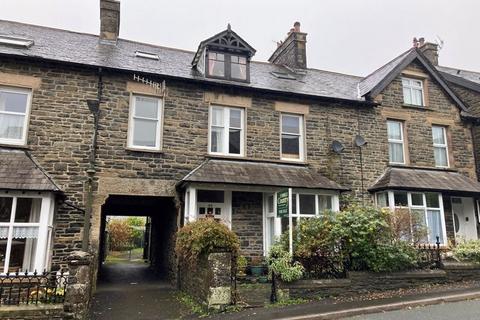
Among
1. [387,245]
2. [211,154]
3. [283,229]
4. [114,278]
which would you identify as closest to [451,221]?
[387,245]

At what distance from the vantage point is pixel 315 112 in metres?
14.8

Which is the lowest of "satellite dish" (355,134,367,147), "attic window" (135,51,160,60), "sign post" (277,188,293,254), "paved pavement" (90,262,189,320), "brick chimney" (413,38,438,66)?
"paved pavement" (90,262,189,320)

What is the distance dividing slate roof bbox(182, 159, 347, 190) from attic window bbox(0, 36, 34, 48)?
6.86 meters

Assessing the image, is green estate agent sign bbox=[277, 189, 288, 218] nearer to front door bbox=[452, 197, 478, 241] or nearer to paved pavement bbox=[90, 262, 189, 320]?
paved pavement bbox=[90, 262, 189, 320]

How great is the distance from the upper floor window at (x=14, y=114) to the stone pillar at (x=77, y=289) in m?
5.41

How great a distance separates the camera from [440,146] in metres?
16.4

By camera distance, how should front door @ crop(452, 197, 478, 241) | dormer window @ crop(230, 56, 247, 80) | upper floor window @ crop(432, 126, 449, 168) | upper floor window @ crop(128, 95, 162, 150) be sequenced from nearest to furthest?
upper floor window @ crop(128, 95, 162, 150) < dormer window @ crop(230, 56, 247, 80) < front door @ crop(452, 197, 478, 241) < upper floor window @ crop(432, 126, 449, 168)

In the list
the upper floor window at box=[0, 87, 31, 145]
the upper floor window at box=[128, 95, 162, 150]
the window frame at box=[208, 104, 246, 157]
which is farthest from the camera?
the window frame at box=[208, 104, 246, 157]

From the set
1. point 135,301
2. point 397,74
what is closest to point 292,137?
point 397,74

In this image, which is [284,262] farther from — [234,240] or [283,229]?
[283,229]

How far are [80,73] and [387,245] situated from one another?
10.7 metres

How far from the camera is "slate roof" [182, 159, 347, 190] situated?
11.9 meters

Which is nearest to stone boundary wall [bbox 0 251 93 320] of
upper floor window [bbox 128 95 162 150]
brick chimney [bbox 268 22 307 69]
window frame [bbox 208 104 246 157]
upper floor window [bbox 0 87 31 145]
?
upper floor window [bbox 128 95 162 150]

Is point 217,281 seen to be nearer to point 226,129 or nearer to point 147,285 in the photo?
point 147,285
